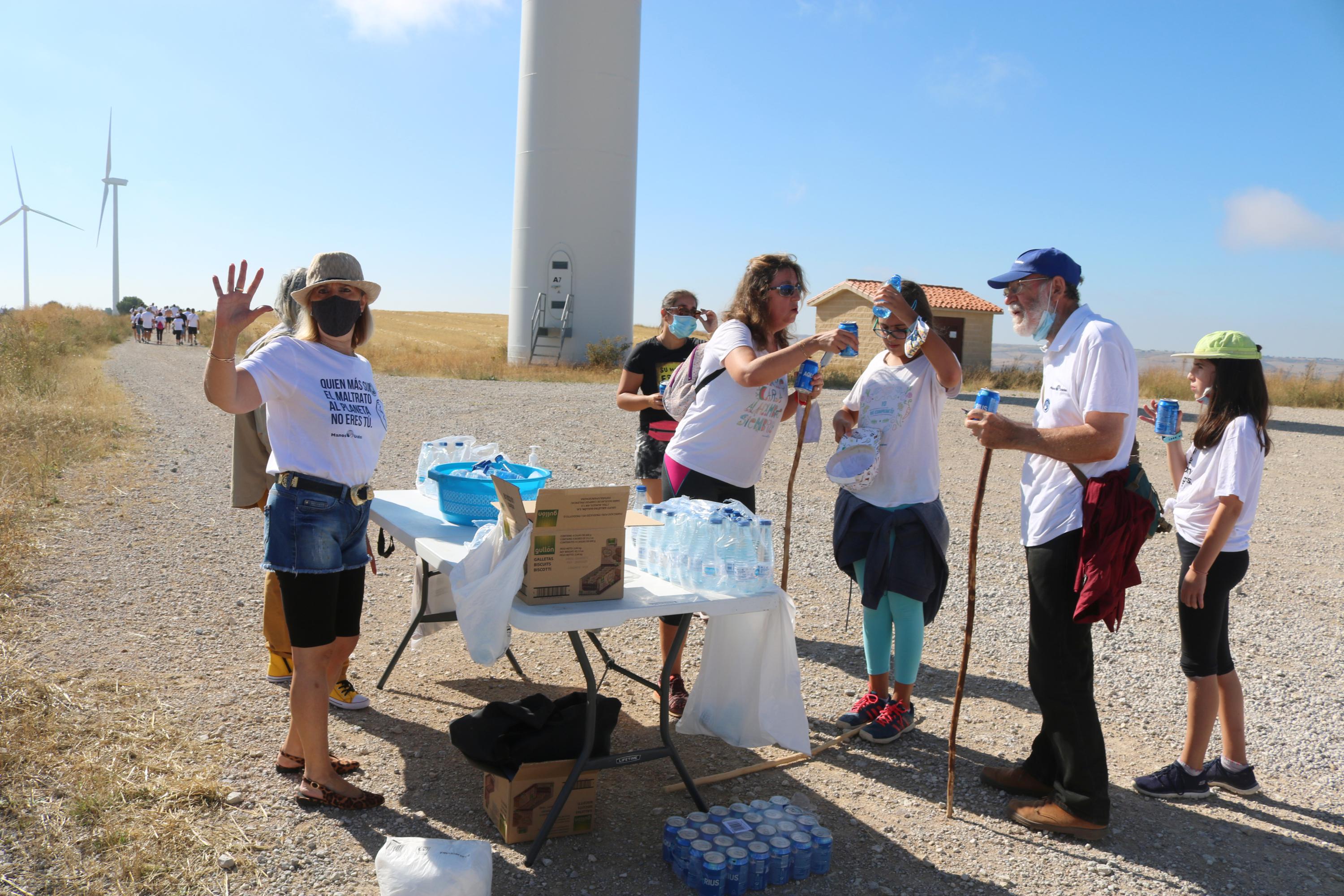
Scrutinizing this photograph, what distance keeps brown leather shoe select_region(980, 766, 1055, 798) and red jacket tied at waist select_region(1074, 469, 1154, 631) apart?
93cm

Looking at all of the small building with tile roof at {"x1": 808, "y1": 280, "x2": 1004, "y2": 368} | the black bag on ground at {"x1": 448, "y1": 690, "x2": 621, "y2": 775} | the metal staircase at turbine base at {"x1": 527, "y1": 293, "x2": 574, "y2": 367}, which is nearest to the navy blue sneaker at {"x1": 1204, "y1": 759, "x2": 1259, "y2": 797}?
the black bag on ground at {"x1": 448, "y1": 690, "x2": 621, "y2": 775}

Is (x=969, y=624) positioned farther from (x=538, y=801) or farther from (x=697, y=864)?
(x=538, y=801)

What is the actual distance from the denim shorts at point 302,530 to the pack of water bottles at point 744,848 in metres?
1.58

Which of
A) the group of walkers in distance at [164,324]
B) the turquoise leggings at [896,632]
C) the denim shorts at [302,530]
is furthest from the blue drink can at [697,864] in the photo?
the group of walkers in distance at [164,324]

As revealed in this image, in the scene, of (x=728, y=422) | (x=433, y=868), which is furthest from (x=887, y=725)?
(x=433, y=868)

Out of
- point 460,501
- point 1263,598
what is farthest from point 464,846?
point 1263,598

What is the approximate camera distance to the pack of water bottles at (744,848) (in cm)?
296

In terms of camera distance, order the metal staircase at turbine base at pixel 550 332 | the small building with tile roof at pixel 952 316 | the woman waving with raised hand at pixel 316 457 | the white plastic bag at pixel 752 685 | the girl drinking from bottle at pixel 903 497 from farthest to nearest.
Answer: the small building with tile roof at pixel 952 316 → the metal staircase at turbine base at pixel 550 332 → the girl drinking from bottle at pixel 903 497 → the white plastic bag at pixel 752 685 → the woman waving with raised hand at pixel 316 457

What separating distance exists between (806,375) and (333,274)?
2016 millimetres

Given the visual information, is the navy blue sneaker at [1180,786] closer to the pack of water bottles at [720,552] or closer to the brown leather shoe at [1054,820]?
the brown leather shoe at [1054,820]

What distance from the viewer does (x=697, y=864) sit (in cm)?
297

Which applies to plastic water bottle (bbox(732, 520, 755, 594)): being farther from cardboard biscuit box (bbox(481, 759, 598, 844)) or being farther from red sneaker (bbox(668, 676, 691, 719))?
red sneaker (bbox(668, 676, 691, 719))

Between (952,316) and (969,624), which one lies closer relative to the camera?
(969,624)

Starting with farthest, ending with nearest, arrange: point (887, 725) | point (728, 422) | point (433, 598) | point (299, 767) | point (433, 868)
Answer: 1. point (433, 598)
2. point (887, 725)
3. point (728, 422)
4. point (299, 767)
5. point (433, 868)
